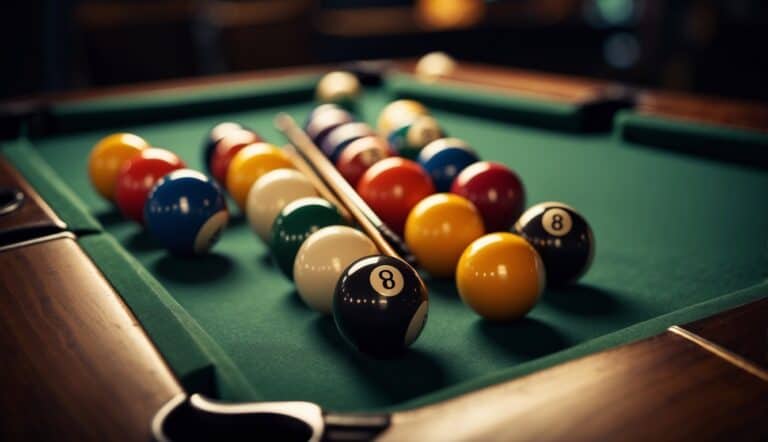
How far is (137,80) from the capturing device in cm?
502

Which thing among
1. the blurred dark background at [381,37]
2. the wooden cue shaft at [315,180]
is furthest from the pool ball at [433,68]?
the blurred dark background at [381,37]

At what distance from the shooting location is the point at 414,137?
8.27 ft

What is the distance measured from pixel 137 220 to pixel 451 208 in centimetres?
94

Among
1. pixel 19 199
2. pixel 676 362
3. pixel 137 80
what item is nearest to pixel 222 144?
pixel 19 199

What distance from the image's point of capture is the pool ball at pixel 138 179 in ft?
6.82

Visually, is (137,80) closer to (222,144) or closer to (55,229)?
(222,144)

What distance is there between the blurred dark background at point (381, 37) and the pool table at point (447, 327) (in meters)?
2.50

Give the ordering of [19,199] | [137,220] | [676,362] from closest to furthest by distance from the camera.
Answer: [676,362]
[19,199]
[137,220]

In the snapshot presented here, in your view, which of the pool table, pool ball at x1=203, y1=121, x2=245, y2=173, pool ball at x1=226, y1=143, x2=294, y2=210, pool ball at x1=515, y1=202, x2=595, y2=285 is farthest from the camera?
pool ball at x1=203, y1=121, x2=245, y2=173

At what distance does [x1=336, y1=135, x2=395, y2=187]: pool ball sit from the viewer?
2.21 metres

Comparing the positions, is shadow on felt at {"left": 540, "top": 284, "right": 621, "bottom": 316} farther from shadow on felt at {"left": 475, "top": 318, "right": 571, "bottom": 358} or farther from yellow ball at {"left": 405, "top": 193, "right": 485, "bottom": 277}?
yellow ball at {"left": 405, "top": 193, "right": 485, "bottom": 277}

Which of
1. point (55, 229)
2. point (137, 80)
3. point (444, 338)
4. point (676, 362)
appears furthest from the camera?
point (137, 80)

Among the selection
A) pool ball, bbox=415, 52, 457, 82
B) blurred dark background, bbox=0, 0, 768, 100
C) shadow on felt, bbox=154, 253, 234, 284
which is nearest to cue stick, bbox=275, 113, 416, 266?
shadow on felt, bbox=154, 253, 234, 284

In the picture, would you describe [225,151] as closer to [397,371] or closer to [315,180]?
[315,180]
